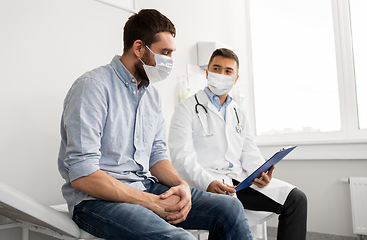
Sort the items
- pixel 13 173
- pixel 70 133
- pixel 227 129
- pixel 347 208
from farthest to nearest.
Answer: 1. pixel 347 208
2. pixel 227 129
3. pixel 13 173
4. pixel 70 133

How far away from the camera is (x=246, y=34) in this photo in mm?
3398

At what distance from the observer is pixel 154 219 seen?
3.17ft

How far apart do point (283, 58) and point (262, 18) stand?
0.53 meters

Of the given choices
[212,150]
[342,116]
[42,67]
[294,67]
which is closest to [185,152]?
[212,150]

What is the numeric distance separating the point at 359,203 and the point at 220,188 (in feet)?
4.80

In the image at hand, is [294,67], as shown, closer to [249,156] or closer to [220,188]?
[249,156]

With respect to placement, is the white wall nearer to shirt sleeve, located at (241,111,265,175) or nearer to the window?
shirt sleeve, located at (241,111,265,175)

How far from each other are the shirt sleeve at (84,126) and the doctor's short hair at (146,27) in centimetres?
30

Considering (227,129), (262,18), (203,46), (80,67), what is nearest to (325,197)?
(227,129)

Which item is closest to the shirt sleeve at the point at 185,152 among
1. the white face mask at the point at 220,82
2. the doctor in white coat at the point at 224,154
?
the doctor in white coat at the point at 224,154

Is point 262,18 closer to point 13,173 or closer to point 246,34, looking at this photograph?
point 246,34

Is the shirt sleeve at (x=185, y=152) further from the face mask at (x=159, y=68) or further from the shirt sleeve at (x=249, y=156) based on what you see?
the face mask at (x=159, y=68)

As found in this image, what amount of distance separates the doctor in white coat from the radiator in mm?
977

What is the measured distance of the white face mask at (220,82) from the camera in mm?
1892
